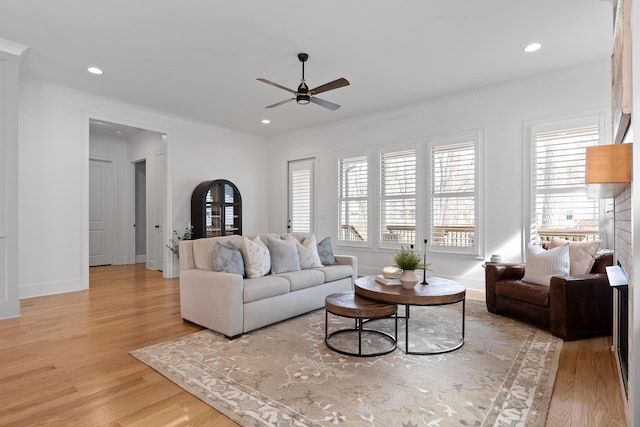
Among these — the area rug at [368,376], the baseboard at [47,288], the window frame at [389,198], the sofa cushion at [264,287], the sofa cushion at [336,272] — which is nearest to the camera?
the area rug at [368,376]

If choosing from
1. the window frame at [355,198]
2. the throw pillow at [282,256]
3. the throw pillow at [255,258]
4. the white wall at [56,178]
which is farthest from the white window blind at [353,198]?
the white wall at [56,178]

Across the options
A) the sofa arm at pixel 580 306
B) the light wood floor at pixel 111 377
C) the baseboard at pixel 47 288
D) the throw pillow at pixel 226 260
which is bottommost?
the light wood floor at pixel 111 377

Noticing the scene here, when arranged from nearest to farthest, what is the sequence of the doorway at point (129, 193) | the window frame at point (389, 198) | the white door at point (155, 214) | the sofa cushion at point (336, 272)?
1. the sofa cushion at point (336, 272)
2. the window frame at point (389, 198)
3. the white door at point (155, 214)
4. the doorway at point (129, 193)

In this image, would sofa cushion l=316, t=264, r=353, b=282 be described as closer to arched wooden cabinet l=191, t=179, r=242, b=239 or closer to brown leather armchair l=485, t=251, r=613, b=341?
brown leather armchair l=485, t=251, r=613, b=341

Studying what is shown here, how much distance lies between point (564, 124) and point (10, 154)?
21.4 feet

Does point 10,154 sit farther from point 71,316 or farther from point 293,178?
point 293,178

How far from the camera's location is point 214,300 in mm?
3223

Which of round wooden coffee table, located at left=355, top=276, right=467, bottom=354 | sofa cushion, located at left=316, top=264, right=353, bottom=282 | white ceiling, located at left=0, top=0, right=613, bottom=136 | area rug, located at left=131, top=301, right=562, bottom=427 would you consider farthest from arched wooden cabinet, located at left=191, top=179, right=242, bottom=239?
round wooden coffee table, located at left=355, top=276, right=467, bottom=354

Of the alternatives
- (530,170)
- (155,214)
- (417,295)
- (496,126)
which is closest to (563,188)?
(530,170)

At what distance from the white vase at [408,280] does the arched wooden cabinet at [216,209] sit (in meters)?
4.28

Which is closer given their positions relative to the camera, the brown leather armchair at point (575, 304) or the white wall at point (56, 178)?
the brown leather armchair at point (575, 304)

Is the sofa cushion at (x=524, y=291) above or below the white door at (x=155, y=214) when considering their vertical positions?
below

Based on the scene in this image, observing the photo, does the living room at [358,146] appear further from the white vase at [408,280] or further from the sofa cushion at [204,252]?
the white vase at [408,280]

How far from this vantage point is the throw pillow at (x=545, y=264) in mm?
3355
